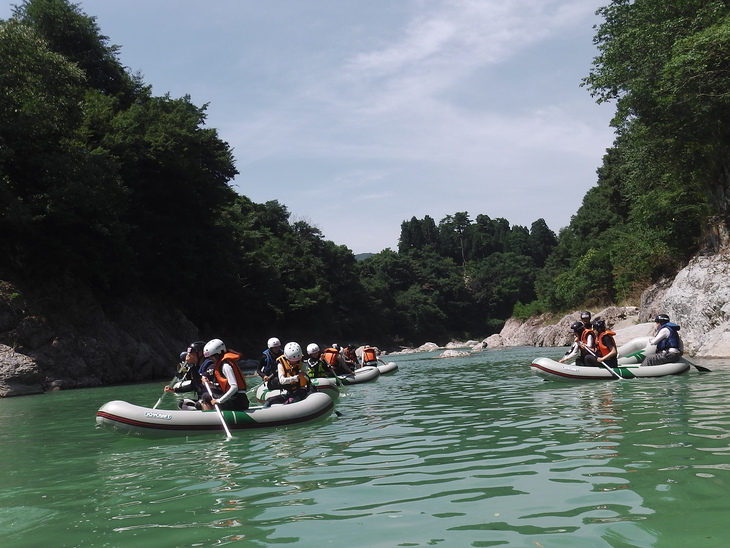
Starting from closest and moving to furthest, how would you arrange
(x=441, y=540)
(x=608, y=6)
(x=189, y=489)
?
(x=441, y=540), (x=189, y=489), (x=608, y=6)

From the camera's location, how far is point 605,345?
44.6 feet

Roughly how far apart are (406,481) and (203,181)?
31.3 m

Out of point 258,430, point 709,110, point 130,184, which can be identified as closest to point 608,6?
point 709,110

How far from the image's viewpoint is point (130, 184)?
99.0ft

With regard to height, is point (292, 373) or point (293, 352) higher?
point (293, 352)

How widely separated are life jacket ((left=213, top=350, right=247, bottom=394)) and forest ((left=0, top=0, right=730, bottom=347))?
51.2 feet

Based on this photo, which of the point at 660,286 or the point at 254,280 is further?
the point at 254,280

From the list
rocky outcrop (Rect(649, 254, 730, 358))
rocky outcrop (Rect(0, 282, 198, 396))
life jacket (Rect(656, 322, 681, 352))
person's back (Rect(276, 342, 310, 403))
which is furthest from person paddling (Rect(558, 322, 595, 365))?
rocky outcrop (Rect(0, 282, 198, 396))

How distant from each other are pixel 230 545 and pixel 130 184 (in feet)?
95.4

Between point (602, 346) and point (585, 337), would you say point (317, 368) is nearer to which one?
point (585, 337)

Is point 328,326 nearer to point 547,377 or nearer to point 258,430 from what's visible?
point 547,377

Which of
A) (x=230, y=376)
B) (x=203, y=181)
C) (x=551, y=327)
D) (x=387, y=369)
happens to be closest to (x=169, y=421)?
(x=230, y=376)

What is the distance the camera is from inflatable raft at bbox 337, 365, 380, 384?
56.5 feet

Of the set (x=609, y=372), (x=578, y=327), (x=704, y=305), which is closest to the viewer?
(x=609, y=372)
